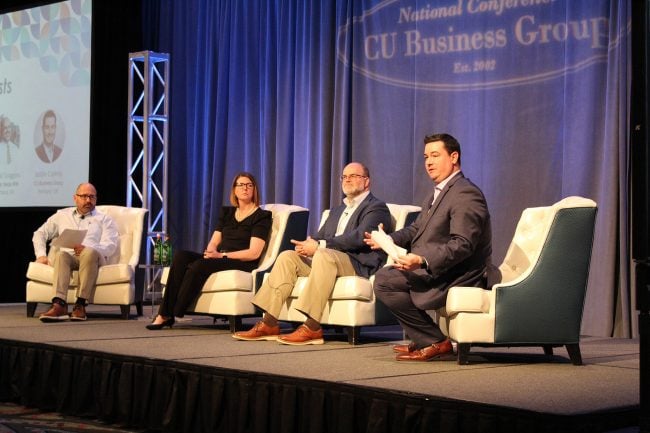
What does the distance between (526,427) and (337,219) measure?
2.75 meters

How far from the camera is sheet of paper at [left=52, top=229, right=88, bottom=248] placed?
6.68 m

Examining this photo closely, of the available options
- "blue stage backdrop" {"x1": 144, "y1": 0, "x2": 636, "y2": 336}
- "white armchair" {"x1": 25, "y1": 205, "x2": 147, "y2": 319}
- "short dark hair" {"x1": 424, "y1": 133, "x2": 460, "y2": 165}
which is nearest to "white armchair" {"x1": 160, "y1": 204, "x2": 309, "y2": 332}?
"white armchair" {"x1": 25, "y1": 205, "x2": 147, "y2": 319}

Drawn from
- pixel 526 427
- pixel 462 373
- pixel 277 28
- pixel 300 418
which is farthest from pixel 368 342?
pixel 277 28

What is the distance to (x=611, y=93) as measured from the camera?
20.4 ft

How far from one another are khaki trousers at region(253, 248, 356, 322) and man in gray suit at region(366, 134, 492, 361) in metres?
0.58

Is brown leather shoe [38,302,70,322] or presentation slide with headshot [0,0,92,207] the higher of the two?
presentation slide with headshot [0,0,92,207]

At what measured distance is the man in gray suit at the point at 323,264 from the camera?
5.21 metres

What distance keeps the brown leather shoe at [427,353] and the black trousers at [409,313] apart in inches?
0.8

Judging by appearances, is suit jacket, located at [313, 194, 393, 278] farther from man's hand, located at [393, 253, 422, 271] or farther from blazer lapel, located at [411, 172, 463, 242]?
man's hand, located at [393, 253, 422, 271]

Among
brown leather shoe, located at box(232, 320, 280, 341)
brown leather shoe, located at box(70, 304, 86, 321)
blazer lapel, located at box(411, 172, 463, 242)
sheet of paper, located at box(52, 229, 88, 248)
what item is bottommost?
brown leather shoe, located at box(70, 304, 86, 321)

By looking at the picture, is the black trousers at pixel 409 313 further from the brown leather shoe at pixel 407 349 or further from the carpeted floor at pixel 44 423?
the carpeted floor at pixel 44 423

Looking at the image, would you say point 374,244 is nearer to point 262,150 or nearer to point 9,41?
point 262,150

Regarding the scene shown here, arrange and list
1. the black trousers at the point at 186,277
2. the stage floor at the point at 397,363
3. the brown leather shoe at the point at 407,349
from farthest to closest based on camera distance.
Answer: the black trousers at the point at 186,277 → the brown leather shoe at the point at 407,349 → the stage floor at the point at 397,363

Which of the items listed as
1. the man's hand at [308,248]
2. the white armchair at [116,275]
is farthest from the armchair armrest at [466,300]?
the white armchair at [116,275]
